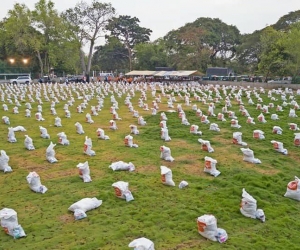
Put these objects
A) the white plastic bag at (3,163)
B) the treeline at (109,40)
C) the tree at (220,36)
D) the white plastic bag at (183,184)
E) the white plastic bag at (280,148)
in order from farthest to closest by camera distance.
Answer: the tree at (220,36) → the treeline at (109,40) → the white plastic bag at (280,148) → the white plastic bag at (3,163) → the white plastic bag at (183,184)

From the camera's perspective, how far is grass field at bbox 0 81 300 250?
511 centimetres

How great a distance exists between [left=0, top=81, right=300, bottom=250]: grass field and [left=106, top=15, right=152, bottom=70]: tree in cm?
5165

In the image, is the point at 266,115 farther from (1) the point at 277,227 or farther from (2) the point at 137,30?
(2) the point at 137,30

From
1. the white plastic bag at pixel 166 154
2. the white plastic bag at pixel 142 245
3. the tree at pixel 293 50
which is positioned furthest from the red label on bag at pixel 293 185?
the tree at pixel 293 50

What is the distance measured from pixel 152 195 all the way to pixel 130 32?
59202mm

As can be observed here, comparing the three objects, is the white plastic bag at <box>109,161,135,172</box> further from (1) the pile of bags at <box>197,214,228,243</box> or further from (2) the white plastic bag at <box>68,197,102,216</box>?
(1) the pile of bags at <box>197,214,228,243</box>

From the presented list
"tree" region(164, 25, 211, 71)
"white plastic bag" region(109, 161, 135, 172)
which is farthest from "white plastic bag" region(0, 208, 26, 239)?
"tree" region(164, 25, 211, 71)

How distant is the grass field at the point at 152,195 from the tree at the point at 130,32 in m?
51.6

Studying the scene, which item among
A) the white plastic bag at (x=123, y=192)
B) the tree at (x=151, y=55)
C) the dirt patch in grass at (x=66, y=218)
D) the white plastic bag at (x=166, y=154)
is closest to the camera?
the dirt patch in grass at (x=66, y=218)

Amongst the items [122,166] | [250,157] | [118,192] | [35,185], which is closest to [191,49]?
[250,157]

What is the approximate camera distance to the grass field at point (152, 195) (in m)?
5.11

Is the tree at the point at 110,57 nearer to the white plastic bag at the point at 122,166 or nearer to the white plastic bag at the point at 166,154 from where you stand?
the white plastic bag at the point at 166,154

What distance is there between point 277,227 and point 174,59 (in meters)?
47.4

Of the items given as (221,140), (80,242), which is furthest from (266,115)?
(80,242)
